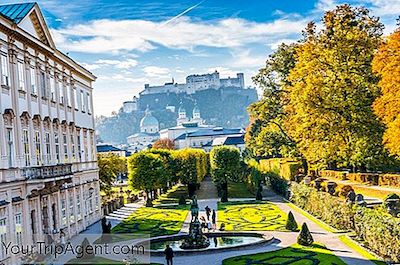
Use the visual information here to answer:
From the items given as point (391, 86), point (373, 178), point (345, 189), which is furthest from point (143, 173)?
point (391, 86)

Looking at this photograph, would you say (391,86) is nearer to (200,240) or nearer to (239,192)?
(200,240)

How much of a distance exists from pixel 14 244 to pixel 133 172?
3205cm

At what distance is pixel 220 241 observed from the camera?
33.0 meters

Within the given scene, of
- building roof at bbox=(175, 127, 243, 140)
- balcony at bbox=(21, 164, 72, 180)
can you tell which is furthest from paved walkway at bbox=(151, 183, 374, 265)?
building roof at bbox=(175, 127, 243, 140)

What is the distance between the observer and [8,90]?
26266 mm

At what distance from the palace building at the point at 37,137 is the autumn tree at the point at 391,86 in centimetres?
1983

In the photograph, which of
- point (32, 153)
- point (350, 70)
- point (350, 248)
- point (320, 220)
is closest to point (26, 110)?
point (32, 153)

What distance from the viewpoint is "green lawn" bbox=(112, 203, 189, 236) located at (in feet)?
127

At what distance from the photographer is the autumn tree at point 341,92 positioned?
43.2 m

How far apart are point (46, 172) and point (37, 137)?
237cm

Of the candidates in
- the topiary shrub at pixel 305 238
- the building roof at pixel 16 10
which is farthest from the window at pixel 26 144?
the topiary shrub at pixel 305 238

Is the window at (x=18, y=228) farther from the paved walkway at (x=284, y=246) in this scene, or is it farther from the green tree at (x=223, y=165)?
the green tree at (x=223, y=165)

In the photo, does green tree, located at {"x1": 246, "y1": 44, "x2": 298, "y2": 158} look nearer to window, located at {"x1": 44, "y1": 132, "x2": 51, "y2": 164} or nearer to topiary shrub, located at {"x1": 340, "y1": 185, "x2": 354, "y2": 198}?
topiary shrub, located at {"x1": 340, "y1": 185, "x2": 354, "y2": 198}

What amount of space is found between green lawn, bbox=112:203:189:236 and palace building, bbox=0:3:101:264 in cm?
324
